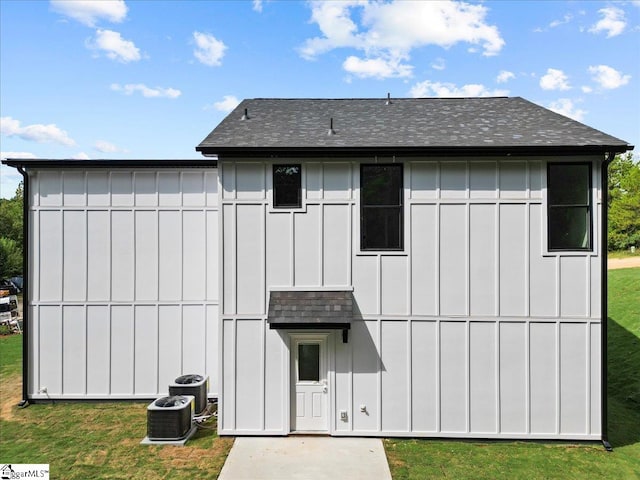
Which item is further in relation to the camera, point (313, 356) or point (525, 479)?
point (313, 356)

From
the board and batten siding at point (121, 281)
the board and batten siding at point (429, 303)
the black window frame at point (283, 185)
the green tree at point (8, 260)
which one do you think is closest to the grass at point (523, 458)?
the board and batten siding at point (429, 303)

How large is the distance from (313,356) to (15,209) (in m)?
39.4

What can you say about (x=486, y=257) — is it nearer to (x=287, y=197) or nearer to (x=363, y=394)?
(x=363, y=394)

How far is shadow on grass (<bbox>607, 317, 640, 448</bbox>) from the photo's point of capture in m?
7.76

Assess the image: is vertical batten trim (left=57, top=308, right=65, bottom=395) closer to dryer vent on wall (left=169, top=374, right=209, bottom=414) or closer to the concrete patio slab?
dryer vent on wall (left=169, top=374, right=209, bottom=414)

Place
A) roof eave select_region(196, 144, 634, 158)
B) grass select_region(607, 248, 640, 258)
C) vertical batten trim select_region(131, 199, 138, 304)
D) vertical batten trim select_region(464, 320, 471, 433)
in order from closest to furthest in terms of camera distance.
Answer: roof eave select_region(196, 144, 634, 158)
vertical batten trim select_region(464, 320, 471, 433)
vertical batten trim select_region(131, 199, 138, 304)
grass select_region(607, 248, 640, 258)

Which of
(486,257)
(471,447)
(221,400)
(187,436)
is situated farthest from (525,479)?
(187,436)

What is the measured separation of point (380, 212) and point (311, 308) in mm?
2496

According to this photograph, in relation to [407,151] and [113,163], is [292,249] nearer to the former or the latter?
[407,151]

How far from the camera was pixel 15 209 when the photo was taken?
33.8 meters

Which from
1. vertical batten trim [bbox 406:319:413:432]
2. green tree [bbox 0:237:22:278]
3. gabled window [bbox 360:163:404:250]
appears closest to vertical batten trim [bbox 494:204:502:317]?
vertical batten trim [bbox 406:319:413:432]

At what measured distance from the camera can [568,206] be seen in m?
7.38

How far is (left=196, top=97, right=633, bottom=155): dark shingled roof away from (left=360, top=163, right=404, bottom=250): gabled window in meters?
0.71

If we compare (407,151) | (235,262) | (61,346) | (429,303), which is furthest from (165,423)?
(407,151)
